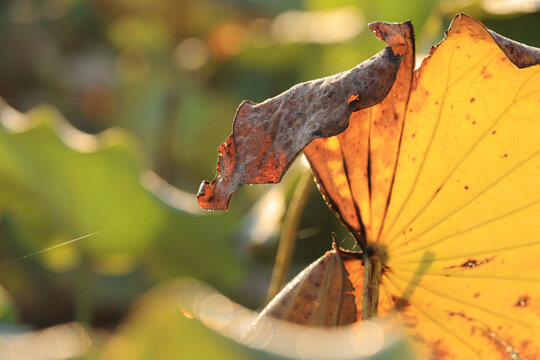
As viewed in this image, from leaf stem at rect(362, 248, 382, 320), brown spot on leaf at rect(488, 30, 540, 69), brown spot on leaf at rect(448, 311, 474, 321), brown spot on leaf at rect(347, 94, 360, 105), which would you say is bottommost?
brown spot on leaf at rect(448, 311, 474, 321)

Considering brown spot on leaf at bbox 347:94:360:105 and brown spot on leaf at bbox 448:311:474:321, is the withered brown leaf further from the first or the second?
brown spot on leaf at bbox 448:311:474:321

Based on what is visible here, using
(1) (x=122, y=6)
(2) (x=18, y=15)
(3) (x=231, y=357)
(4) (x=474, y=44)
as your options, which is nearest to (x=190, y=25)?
(1) (x=122, y=6)

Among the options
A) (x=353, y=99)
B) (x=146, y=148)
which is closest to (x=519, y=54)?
(x=353, y=99)

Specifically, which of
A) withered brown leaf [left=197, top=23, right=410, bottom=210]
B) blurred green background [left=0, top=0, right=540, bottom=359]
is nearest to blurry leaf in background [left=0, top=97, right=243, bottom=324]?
blurred green background [left=0, top=0, right=540, bottom=359]

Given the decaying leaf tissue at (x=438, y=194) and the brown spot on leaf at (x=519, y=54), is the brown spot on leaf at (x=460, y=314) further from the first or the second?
the brown spot on leaf at (x=519, y=54)

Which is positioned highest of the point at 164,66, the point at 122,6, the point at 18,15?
the point at 122,6

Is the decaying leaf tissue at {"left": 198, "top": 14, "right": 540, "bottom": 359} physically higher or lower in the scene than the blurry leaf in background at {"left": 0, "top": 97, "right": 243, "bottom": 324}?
lower

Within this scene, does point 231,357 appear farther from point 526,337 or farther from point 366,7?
point 366,7

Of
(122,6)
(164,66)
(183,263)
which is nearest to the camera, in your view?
(183,263)
